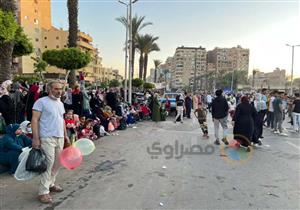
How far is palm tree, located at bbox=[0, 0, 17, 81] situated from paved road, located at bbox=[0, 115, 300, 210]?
5053 millimetres

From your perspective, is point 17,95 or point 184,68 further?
point 184,68

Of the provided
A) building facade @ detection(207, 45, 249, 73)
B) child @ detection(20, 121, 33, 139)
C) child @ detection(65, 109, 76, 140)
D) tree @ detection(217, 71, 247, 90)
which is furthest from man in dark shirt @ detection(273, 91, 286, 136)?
building facade @ detection(207, 45, 249, 73)

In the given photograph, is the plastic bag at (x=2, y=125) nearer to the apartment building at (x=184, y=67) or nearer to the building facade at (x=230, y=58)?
the building facade at (x=230, y=58)

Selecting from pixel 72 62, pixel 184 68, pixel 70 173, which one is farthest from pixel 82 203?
pixel 184 68

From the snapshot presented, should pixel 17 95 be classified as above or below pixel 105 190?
above

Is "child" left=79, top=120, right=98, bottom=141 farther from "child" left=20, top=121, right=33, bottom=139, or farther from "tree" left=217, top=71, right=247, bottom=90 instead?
"tree" left=217, top=71, right=247, bottom=90

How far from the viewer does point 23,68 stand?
5822 cm

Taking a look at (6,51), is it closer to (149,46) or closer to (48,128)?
(48,128)

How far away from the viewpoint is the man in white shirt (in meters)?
4.26

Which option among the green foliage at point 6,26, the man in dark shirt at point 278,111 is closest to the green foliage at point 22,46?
the green foliage at point 6,26

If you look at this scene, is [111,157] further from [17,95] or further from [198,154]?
[17,95]

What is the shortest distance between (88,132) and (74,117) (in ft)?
3.22

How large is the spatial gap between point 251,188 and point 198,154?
282 cm

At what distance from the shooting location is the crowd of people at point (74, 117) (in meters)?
4.37
